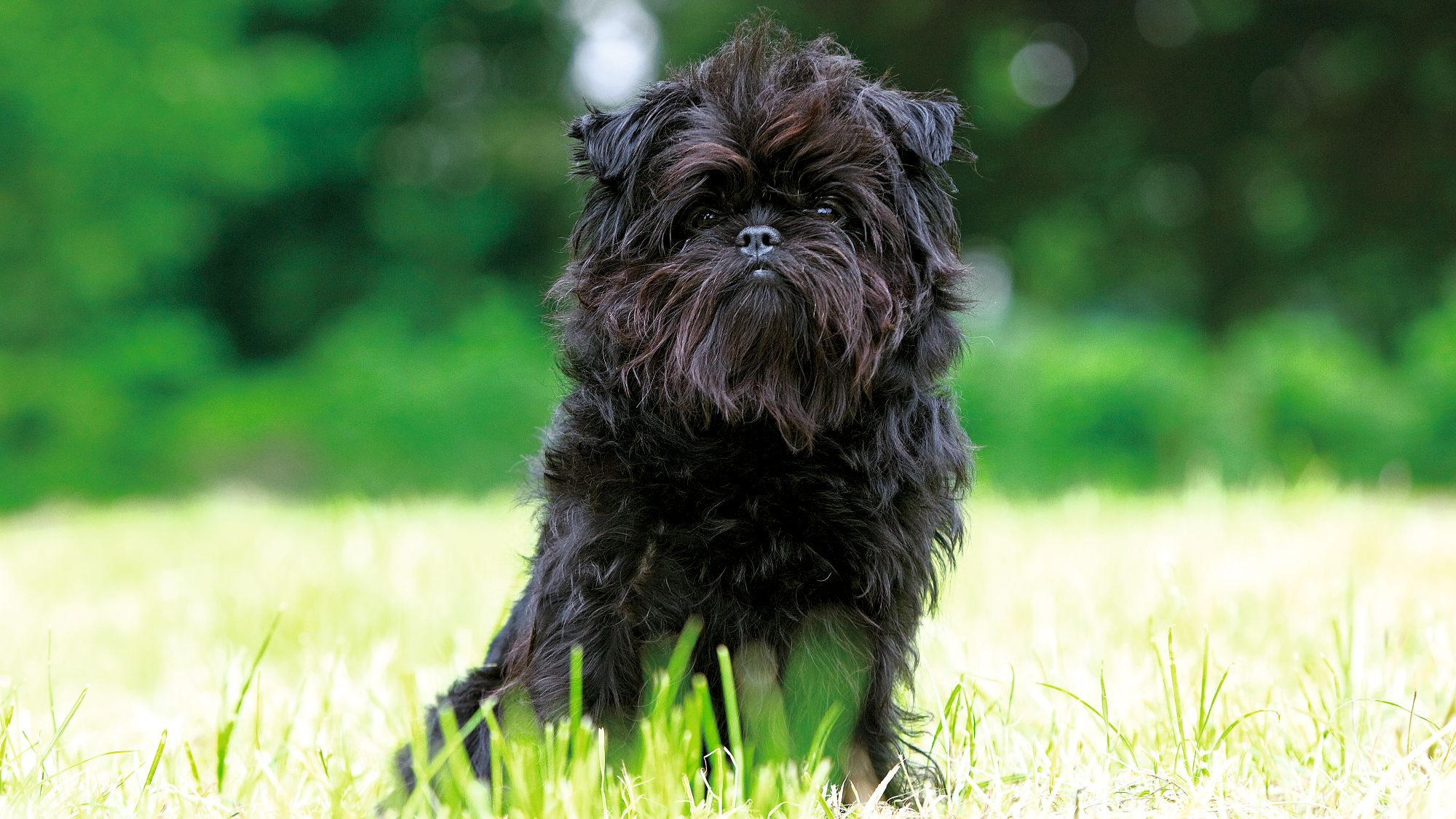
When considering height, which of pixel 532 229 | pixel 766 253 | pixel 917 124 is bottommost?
pixel 766 253

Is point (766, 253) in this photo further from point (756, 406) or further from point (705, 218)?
point (756, 406)

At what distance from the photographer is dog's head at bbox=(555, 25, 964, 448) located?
288 cm

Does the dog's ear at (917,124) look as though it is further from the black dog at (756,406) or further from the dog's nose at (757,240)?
the dog's nose at (757,240)

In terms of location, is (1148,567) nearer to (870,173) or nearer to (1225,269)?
(870,173)

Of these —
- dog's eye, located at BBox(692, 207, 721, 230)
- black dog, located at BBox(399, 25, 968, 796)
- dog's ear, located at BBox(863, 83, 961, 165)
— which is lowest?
black dog, located at BBox(399, 25, 968, 796)

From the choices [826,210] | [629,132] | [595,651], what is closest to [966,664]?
[595,651]

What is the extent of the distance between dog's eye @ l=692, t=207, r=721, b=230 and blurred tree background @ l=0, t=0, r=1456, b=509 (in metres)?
8.56

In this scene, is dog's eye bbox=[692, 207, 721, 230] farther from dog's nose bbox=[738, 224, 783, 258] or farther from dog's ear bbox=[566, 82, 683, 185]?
dog's ear bbox=[566, 82, 683, 185]

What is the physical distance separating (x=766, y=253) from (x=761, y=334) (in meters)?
0.19

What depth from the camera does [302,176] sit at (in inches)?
663

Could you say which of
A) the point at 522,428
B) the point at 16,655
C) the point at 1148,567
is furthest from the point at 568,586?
the point at 522,428

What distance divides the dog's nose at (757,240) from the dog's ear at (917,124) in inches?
18.5

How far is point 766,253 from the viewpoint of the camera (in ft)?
9.37

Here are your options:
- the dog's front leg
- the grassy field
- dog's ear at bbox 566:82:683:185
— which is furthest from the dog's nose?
the grassy field
